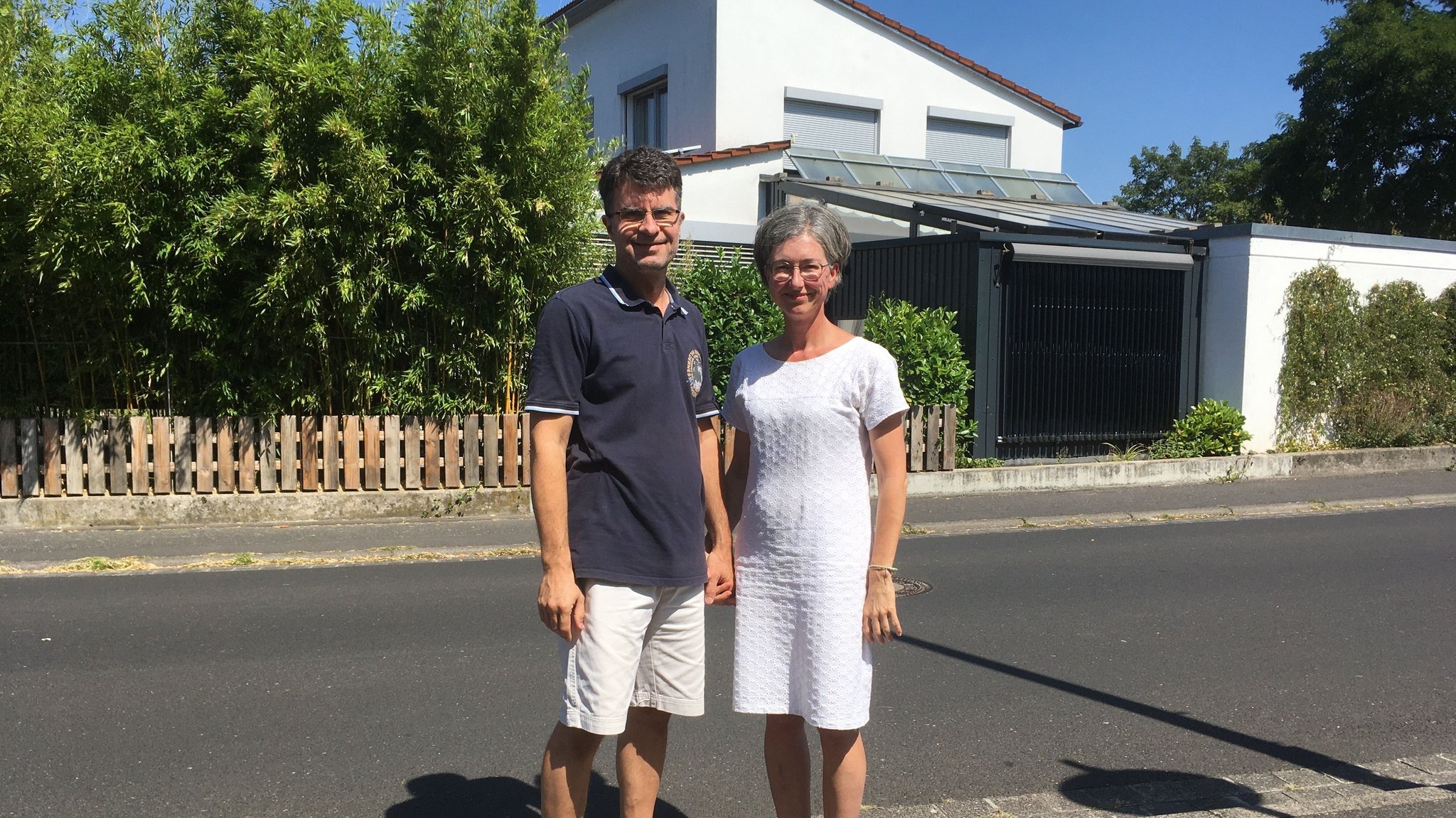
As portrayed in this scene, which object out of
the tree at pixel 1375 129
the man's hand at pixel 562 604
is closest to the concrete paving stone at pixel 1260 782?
the man's hand at pixel 562 604

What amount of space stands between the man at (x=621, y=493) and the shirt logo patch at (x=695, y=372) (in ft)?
0.06

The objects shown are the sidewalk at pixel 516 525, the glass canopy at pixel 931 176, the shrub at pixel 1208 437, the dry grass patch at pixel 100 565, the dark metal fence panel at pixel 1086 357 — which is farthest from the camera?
the glass canopy at pixel 931 176

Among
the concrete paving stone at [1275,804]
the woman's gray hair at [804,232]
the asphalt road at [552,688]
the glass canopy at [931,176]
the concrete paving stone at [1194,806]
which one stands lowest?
the asphalt road at [552,688]

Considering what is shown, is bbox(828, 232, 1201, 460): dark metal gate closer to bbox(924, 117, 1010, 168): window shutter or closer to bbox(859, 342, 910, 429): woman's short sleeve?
bbox(924, 117, 1010, 168): window shutter

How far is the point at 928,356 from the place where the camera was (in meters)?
11.6

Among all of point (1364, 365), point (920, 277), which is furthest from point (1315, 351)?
point (920, 277)

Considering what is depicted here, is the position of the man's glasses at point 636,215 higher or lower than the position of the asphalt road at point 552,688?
higher

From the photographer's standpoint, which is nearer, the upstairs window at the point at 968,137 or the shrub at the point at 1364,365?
the shrub at the point at 1364,365

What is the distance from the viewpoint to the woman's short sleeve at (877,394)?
9.44ft

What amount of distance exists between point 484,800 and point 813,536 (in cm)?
162

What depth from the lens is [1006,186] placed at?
19.1m

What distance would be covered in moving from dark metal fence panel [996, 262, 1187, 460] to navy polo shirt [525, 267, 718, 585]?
9971 mm

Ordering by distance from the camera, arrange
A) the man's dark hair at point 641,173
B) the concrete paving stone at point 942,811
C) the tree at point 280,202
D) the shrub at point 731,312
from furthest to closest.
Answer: the shrub at point 731,312 < the tree at point 280,202 < the concrete paving stone at point 942,811 < the man's dark hair at point 641,173

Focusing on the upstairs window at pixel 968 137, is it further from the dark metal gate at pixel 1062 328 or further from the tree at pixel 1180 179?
the tree at pixel 1180 179
